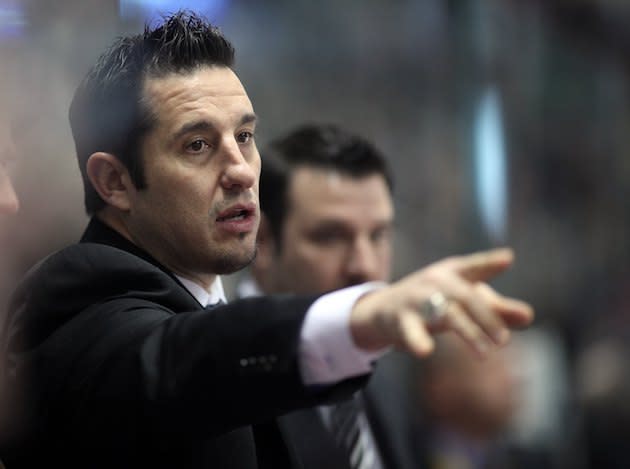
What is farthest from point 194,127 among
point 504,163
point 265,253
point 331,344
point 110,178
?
point 504,163

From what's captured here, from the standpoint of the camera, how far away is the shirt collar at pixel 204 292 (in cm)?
143

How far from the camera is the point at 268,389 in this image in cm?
116

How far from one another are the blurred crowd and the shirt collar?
55 centimetres

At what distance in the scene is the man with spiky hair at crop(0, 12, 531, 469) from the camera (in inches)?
46.1

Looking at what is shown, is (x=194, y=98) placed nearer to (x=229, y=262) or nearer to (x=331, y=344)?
(x=229, y=262)

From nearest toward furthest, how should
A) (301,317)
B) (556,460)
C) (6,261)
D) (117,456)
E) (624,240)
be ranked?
1. (301,317)
2. (117,456)
3. (6,261)
4. (556,460)
5. (624,240)

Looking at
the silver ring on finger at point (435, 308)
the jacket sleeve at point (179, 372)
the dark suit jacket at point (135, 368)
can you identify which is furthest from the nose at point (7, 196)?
the silver ring on finger at point (435, 308)

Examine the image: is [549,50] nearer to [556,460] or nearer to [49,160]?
[556,460]

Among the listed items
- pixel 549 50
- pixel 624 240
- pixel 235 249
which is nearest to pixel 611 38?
pixel 549 50

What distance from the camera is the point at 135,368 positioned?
1204mm

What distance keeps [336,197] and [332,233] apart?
95 millimetres

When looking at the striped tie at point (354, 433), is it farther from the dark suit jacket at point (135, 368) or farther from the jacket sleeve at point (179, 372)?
the jacket sleeve at point (179, 372)

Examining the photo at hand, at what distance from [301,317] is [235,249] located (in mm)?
228

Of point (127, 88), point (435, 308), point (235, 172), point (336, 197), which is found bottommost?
point (336, 197)
